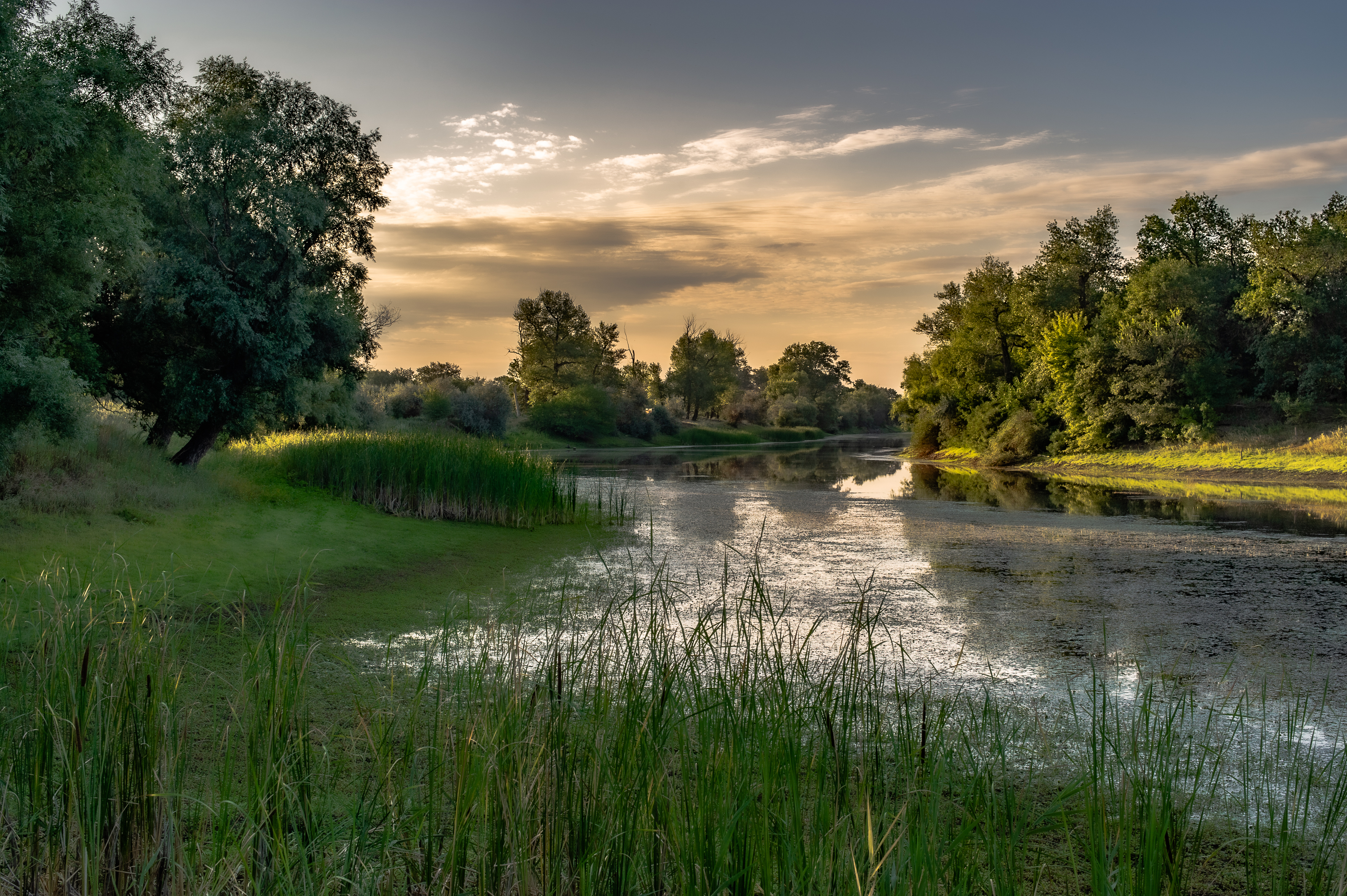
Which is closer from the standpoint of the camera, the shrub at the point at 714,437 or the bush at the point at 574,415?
the bush at the point at 574,415

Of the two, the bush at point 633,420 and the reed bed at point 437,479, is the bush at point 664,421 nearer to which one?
the bush at point 633,420

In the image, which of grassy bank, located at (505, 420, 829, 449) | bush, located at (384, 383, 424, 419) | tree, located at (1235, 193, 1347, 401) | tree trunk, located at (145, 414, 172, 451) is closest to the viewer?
tree trunk, located at (145, 414, 172, 451)

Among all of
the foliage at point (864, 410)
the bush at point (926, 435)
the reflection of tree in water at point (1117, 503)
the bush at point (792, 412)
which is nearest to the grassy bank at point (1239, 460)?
the reflection of tree in water at point (1117, 503)

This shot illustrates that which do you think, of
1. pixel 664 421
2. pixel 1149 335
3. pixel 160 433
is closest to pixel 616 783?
pixel 160 433

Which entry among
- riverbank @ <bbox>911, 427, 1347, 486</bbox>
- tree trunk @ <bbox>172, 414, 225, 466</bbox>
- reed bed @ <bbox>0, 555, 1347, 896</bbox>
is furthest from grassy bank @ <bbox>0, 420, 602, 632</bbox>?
riverbank @ <bbox>911, 427, 1347, 486</bbox>

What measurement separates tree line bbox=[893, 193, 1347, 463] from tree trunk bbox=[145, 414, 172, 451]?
2701 cm

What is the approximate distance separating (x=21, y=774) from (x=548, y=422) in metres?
44.4

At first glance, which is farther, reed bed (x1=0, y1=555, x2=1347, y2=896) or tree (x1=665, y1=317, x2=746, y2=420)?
tree (x1=665, y1=317, x2=746, y2=420)

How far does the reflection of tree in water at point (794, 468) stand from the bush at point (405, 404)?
14101 mm

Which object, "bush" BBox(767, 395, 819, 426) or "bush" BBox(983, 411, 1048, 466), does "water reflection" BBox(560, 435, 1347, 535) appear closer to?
"bush" BBox(983, 411, 1048, 466)

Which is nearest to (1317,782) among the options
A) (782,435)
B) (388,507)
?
(388,507)

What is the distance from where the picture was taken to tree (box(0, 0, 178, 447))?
7184mm

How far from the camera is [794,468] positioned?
1123 inches

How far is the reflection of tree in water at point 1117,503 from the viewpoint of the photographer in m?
12.6
